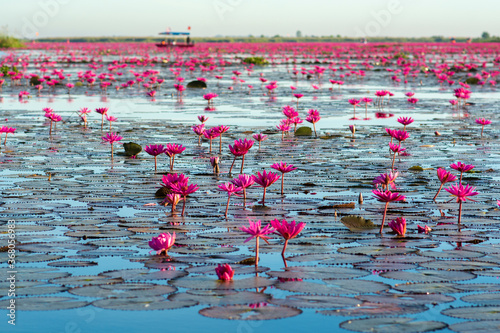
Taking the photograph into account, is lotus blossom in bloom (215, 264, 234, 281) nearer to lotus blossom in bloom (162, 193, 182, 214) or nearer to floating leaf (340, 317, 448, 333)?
floating leaf (340, 317, 448, 333)

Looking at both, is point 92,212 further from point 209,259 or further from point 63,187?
point 209,259

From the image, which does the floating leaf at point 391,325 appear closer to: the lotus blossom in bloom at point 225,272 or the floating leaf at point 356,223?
the lotus blossom in bloom at point 225,272

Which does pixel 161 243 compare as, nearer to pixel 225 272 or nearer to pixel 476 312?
pixel 225 272

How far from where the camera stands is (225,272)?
3.56 metres

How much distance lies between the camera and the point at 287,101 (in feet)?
54.8

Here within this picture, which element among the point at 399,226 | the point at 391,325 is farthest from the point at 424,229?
the point at 391,325

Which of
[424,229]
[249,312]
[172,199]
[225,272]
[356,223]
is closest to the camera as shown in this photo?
[249,312]

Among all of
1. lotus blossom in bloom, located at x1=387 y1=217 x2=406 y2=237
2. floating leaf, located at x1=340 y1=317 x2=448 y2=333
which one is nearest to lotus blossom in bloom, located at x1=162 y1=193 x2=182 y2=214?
lotus blossom in bloom, located at x1=387 y1=217 x2=406 y2=237

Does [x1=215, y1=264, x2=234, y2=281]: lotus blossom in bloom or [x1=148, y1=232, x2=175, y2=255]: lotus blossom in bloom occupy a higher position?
[x1=148, y1=232, x2=175, y2=255]: lotus blossom in bloom

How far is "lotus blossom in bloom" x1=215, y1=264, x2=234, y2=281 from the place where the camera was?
356cm

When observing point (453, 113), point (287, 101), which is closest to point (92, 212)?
point (453, 113)

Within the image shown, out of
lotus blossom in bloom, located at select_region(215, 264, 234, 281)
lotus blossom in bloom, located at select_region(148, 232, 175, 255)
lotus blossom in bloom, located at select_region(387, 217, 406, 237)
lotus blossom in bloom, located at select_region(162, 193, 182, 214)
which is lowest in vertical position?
lotus blossom in bloom, located at select_region(215, 264, 234, 281)

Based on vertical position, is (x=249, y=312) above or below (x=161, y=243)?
below

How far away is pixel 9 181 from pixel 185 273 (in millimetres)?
3382
